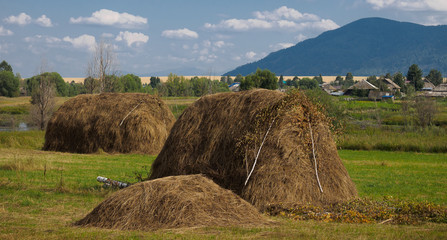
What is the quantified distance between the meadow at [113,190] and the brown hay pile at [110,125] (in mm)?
1329

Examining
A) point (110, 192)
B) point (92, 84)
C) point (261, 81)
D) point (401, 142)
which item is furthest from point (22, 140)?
point (261, 81)

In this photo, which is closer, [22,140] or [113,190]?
[113,190]

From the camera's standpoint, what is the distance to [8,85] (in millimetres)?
121000

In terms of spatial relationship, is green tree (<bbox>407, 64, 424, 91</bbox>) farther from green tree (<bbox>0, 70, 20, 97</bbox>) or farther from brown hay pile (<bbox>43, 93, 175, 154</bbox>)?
brown hay pile (<bbox>43, 93, 175, 154</bbox>)

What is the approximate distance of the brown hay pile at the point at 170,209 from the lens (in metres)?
9.50

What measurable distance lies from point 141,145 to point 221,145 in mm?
15606

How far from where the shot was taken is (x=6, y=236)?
27.7 ft

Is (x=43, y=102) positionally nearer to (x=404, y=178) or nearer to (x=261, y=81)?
(x=261, y=81)

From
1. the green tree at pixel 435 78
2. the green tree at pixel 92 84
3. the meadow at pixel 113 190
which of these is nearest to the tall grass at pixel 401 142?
the meadow at pixel 113 190

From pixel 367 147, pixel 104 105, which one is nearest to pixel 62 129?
pixel 104 105

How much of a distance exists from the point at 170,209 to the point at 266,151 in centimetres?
368

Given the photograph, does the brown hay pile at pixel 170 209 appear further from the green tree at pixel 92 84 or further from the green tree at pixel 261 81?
the green tree at pixel 261 81

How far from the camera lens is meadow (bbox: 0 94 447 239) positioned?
342 inches

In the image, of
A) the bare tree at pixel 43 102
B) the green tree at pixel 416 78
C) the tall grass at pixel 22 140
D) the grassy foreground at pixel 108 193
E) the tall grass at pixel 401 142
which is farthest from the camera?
the green tree at pixel 416 78
